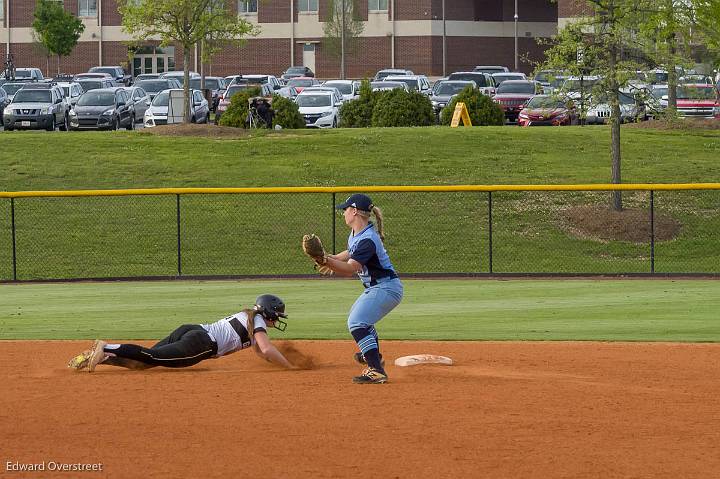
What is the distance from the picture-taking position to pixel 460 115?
1491 inches

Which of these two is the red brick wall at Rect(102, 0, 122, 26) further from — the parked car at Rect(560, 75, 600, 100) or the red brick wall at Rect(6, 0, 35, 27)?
the parked car at Rect(560, 75, 600, 100)

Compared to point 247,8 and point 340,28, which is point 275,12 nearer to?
point 247,8

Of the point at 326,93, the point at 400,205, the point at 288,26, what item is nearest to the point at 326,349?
the point at 400,205

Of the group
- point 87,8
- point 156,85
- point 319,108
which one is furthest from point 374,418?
point 87,8

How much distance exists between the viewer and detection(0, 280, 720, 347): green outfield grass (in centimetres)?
1476

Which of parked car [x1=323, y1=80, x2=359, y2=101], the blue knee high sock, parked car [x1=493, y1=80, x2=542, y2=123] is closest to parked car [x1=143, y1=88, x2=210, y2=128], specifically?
parked car [x1=323, y1=80, x2=359, y2=101]

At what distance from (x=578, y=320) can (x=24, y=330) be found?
Result: 7190mm

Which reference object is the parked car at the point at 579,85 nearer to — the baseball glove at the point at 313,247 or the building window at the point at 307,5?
the baseball glove at the point at 313,247

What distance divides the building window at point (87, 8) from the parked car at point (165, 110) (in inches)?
1709

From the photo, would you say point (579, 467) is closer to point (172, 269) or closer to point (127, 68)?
point (172, 269)

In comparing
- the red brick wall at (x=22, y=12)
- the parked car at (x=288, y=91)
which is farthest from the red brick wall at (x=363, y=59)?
the parked car at (x=288, y=91)

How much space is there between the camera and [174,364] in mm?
11719

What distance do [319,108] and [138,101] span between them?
8227 mm

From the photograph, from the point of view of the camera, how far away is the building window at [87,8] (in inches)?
3438
